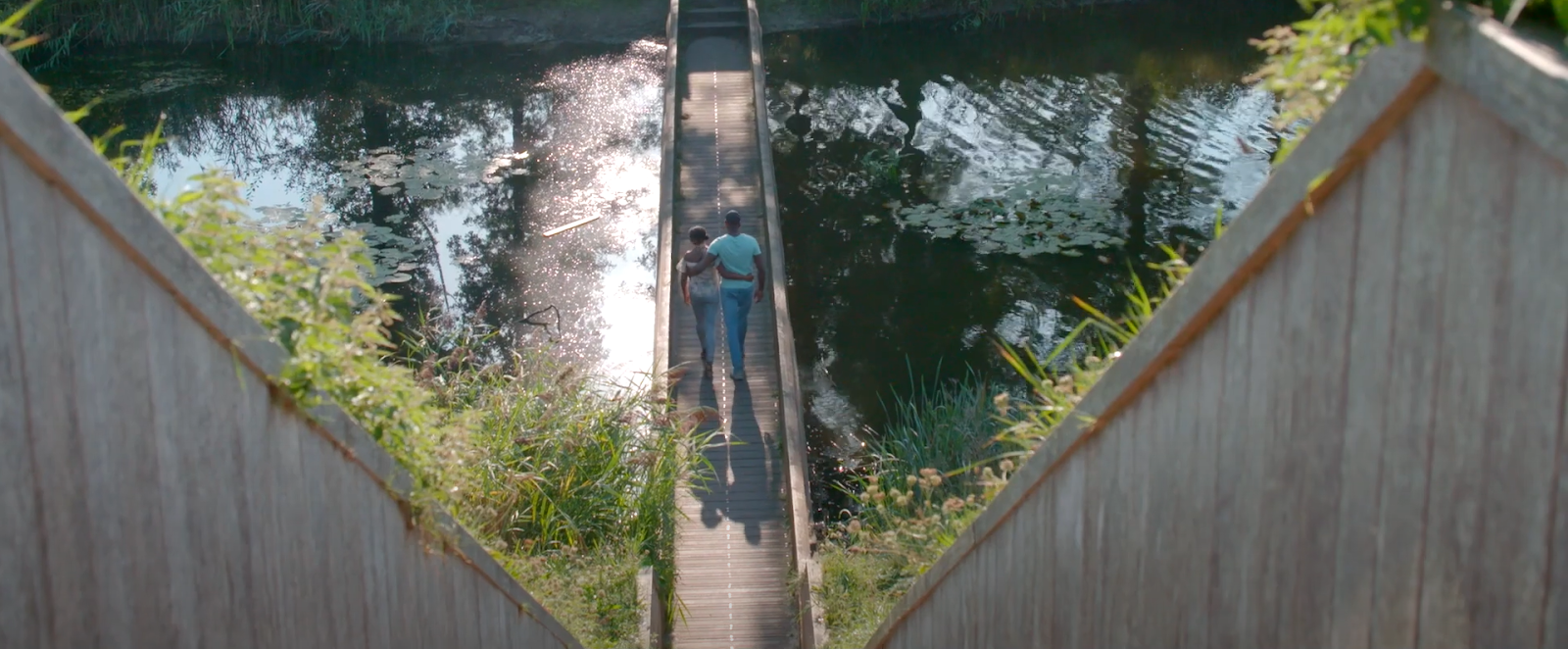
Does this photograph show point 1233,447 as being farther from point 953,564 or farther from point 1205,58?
point 1205,58

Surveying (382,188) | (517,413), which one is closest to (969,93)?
(382,188)

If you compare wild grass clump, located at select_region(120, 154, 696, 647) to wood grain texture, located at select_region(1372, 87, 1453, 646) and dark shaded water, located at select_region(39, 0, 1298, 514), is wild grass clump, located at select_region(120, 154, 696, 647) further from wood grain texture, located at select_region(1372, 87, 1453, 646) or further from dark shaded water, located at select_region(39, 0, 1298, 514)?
dark shaded water, located at select_region(39, 0, 1298, 514)

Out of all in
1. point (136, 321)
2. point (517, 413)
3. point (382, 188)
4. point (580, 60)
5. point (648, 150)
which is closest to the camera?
point (136, 321)

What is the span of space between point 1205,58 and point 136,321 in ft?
61.8

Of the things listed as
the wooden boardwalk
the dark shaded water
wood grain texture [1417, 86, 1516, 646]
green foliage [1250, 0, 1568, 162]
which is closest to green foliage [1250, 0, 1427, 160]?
green foliage [1250, 0, 1568, 162]

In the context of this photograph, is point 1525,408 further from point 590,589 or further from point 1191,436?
point 590,589

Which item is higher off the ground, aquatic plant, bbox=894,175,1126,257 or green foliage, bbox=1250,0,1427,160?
aquatic plant, bbox=894,175,1126,257

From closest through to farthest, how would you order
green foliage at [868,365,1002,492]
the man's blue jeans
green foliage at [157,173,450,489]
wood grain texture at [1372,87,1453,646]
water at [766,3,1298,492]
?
1. wood grain texture at [1372,87,1453,646]
2. green foliage at [157,173,450,489]
3. green foliage at [868,365,1002,492]
4. the man's blue jeans
5. water at [766,3,1298,492]

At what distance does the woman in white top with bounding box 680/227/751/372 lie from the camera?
922cm

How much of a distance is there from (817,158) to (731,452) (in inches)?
A: 328

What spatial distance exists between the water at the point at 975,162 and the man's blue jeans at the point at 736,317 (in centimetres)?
130

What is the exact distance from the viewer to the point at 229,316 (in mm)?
2543

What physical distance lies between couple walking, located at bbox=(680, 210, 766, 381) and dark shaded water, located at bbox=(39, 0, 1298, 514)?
1.49 metres

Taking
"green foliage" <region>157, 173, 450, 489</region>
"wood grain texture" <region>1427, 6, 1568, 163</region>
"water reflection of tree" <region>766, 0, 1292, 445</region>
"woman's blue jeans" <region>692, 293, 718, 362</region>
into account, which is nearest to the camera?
"wood grain texture" <region>1427, 6, 1568, 163</region>
